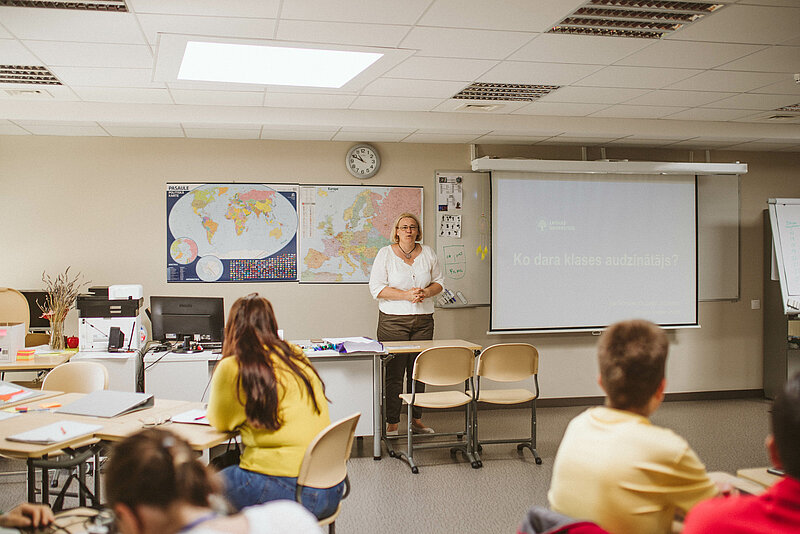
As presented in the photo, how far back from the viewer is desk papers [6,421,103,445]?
256cm

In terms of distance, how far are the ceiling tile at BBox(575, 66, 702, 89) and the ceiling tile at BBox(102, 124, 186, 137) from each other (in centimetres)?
339

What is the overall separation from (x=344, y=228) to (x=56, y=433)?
3.91m

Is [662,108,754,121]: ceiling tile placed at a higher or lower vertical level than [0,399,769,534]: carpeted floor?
higher

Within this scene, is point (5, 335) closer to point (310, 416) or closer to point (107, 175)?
point (107, 175)

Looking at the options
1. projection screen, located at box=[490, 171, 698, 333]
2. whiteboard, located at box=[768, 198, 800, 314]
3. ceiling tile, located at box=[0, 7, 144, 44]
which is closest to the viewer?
ceiling tile, located at box=[0, 7, 144, 44]

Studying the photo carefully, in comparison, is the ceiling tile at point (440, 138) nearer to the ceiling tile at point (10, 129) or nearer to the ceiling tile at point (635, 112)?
the ceiling tile at point (635, 112)

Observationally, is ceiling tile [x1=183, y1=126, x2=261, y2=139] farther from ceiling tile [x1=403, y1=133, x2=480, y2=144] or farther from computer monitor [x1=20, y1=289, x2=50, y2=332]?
computer monitor [x1=20, y1=289, x2=50, y2=332]

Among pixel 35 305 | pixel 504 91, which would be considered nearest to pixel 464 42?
pixel 504 91

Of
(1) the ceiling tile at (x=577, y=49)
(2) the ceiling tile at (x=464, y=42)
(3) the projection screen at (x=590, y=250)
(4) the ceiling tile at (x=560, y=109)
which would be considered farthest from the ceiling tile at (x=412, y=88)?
(3) the projection screen at (x=590, y=250)

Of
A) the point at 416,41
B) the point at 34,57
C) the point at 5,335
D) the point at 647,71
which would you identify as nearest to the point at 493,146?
the point at 647,71

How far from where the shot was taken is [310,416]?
2.57 meters

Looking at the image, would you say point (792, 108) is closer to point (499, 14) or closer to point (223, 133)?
point (499, 14)

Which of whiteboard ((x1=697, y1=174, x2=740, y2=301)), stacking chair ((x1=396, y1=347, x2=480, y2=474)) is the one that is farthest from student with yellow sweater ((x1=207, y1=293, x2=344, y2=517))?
whiteboard ((x1=697, y1=174, x2=740, y2=301))

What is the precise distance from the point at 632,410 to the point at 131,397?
2.40 m
